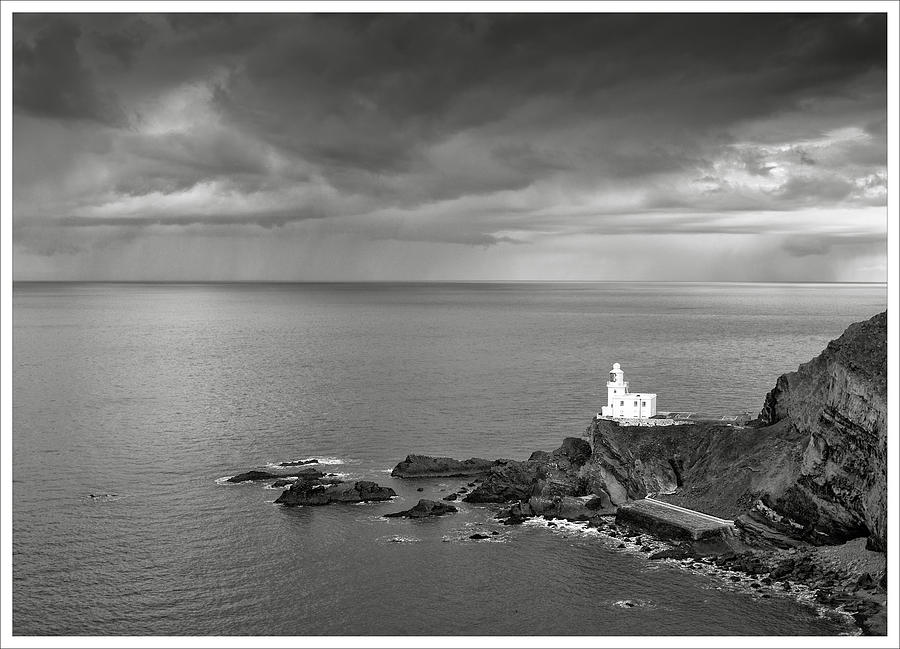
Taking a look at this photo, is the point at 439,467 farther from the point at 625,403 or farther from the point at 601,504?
the point at 625,403

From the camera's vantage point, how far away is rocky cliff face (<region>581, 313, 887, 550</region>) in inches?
1642

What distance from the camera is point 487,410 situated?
292 feet

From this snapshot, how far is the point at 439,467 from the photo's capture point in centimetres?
6425

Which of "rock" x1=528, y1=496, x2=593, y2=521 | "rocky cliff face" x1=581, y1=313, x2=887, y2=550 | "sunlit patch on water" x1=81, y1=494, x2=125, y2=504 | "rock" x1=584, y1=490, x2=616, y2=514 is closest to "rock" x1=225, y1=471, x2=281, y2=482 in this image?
"sunlit patch on water" x1=81, y1=494, x2=125, y2=504

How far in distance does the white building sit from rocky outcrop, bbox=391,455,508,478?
1005cm

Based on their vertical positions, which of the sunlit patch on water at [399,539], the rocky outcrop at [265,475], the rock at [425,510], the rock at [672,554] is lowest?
the rock at [672,554]

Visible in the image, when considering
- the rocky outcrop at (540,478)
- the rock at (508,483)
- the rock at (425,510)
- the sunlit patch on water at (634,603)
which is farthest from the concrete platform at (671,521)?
the rock at (425,510)

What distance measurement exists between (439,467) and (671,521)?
69.2 ft

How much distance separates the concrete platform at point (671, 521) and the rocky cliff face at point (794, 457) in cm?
118

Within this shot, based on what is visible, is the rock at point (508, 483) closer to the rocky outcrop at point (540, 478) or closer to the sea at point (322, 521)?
the rocky outcrop at point (540, 478)

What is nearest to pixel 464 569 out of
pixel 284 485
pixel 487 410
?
pixel 284 485

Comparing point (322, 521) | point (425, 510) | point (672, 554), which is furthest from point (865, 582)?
point (322, 521)

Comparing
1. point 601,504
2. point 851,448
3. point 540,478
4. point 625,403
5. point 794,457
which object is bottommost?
point 601,504

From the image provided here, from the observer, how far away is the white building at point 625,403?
6272 centimetres
